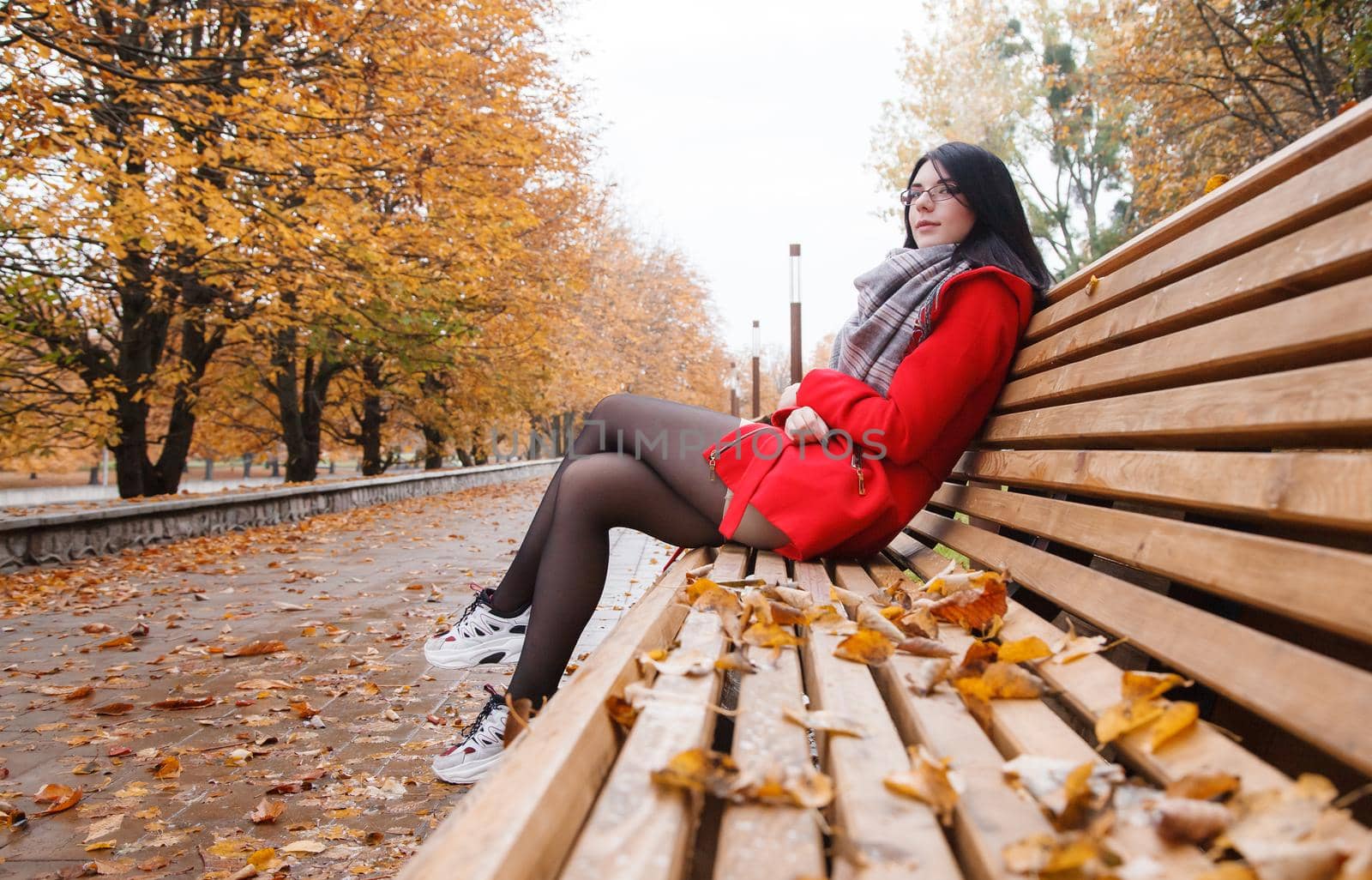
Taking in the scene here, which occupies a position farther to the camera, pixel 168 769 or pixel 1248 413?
pixel 168 769

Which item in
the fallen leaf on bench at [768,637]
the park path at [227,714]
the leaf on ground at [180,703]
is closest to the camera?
the fallen leaf on bench at [768,637]

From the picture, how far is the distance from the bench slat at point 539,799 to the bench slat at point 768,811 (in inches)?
6.2

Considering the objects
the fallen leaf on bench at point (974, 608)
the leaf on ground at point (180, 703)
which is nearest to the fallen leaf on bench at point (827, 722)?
the fallen leaf on bench at point (974, 608)

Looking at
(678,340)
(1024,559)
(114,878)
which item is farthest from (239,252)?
(678,340)

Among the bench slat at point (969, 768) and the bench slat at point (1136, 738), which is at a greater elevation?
the bench slat at point (1136, 738)

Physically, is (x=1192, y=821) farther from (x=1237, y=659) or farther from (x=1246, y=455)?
(x=1246, y=455)

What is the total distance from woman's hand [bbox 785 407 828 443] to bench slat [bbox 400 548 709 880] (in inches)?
50.1

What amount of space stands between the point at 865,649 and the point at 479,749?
4.48 ft

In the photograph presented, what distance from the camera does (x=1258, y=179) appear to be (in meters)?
1.38

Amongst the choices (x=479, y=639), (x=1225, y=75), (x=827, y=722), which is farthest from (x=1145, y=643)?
(x=1225, y=75)

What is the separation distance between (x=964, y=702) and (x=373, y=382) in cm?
1762

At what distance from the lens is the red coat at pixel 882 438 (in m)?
2.38

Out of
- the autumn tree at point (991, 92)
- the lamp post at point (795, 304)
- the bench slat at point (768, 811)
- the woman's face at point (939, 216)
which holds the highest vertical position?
the autumn tree at point (991, 92)

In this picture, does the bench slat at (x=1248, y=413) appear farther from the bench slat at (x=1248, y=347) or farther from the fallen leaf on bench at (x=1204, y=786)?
the fallen leaf on bench at (x=1204, y=786)
